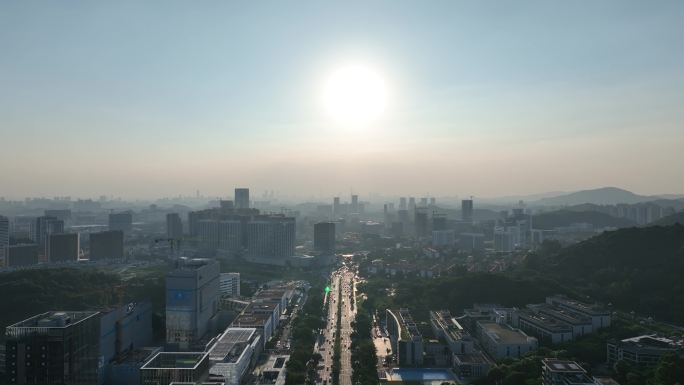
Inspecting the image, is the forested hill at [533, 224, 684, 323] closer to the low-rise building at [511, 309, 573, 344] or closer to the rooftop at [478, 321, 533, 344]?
the low-rise building at [511, 309, 573, 344]

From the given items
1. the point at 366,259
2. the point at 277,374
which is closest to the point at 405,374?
the point at 277,374

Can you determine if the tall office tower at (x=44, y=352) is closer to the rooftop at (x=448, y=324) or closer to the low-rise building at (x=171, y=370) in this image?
the low-rise building at (x=171, y=370)

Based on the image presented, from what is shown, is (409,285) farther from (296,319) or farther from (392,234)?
(392,234)

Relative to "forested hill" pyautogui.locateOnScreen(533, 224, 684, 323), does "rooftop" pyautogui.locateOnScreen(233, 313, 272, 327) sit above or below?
below

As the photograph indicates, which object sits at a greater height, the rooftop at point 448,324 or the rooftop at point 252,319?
the rooftop at point 252,319

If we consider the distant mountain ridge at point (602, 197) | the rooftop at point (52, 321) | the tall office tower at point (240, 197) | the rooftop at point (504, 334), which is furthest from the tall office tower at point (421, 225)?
the distant mountain ridge at point (602, 197)

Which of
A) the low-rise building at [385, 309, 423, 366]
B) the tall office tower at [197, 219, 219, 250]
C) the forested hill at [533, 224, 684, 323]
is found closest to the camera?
the low-rise building at [385, 309, 423, 366]

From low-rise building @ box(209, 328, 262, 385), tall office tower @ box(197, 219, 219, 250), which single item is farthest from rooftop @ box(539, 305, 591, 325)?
tall office tower @ box(197, 219, 219, 250)
